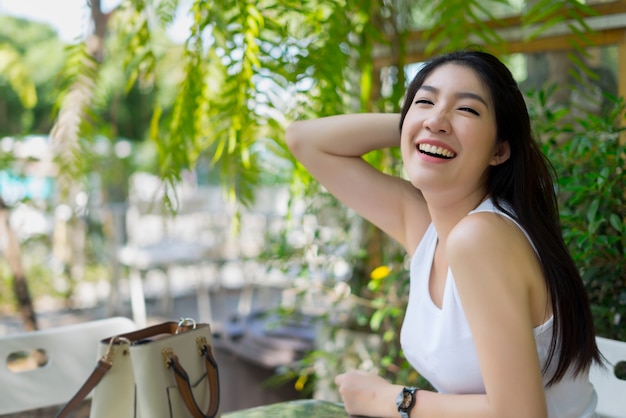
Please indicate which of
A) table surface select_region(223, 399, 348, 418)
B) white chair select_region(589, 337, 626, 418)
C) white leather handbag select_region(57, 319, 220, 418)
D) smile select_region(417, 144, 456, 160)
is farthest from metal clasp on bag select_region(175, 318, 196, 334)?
white chair select_region(589, 337, 626, 418)

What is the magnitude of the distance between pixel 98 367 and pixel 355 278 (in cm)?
159

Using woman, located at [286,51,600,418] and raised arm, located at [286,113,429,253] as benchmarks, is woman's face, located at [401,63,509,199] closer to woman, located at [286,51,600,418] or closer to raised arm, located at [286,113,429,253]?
woman, located at [286,51,600,418]

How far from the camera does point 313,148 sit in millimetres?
1394

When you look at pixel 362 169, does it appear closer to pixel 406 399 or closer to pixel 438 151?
pixel 438 151

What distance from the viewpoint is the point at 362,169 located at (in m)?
1.36

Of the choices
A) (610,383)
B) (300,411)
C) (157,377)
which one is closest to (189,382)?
(157,377)

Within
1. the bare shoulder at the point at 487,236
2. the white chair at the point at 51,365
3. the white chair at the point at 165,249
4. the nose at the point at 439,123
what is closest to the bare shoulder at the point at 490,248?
the bare shoulder at the point at 487,236

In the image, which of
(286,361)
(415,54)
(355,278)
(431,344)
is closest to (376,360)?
(355,278)

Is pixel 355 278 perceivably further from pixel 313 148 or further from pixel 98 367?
pixel 98 367

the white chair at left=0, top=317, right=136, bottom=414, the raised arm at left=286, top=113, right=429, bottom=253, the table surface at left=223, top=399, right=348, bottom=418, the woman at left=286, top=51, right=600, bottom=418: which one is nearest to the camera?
the woman at left=286, top=51, right=600, bottom=418

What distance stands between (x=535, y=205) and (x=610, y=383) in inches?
21.5

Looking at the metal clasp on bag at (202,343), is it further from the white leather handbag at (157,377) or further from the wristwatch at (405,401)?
the wristwatch at (405,401)

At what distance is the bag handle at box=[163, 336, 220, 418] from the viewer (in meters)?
1.01

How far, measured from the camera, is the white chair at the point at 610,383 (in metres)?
1.35
